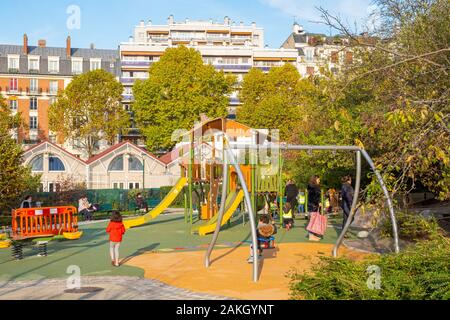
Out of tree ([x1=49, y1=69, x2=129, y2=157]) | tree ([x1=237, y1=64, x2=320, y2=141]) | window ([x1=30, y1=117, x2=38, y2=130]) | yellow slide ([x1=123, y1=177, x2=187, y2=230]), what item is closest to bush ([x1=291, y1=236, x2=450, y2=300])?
yellow slide ([x1=123, y1=177, x2=187, y2=230])

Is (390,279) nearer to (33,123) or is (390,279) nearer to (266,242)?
(266,242)

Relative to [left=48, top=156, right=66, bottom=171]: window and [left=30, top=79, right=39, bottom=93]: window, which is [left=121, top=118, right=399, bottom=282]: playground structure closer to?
[left=48, top=156, right=66, bottom=171]: window

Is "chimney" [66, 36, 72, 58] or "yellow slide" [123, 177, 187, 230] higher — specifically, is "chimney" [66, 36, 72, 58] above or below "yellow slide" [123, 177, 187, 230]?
above

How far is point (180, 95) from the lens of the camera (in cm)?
6125

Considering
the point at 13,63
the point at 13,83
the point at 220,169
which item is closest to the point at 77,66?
the point at 13,63

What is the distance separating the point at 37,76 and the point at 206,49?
22626 mm

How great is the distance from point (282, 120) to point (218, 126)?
124 feet

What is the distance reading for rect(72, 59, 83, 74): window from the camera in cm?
8150

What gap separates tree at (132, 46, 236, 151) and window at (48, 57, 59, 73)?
22.0 metres

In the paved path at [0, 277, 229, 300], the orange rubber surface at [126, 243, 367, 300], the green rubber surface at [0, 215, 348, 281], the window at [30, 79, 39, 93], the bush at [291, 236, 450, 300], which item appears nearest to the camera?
the bush at [291, 236, 450, 300]

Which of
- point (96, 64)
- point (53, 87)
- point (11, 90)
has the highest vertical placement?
point (96, 64)

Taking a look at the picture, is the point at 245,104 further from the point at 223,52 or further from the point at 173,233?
the point at 173,233

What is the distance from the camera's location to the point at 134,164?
Answer: 54.5m

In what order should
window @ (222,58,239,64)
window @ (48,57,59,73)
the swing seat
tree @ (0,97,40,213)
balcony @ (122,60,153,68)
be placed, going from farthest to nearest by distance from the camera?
window @ (222,58,239,64), balcony @ (122,60,153,68), window @ (48,57,59,73), tree @ (0,97,40,213), the swing seat
